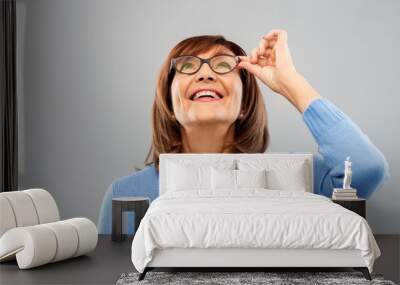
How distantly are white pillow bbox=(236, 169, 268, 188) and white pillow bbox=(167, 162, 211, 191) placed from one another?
31 centimetres

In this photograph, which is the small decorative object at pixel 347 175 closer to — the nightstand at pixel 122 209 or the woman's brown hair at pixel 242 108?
the woman's brown hair at pixel 242 108

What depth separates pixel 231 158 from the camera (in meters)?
6.65

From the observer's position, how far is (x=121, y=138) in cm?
686

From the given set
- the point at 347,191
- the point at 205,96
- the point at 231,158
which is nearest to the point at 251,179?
the point at 231,158

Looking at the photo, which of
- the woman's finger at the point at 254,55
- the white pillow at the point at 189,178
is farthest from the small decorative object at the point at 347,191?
the woman's finger at the point at 254,55

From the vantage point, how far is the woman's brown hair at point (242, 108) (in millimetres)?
6766

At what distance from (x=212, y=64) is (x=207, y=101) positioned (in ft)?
1.27

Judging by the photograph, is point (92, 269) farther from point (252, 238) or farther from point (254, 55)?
point (254, 55)

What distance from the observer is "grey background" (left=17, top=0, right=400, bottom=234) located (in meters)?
6.79

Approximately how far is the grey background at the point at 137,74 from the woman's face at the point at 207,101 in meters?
0.35

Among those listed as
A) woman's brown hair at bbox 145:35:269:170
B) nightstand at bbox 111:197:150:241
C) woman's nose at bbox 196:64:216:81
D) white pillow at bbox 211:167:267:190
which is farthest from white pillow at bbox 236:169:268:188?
woman's nose at bbox 196:64:216:81

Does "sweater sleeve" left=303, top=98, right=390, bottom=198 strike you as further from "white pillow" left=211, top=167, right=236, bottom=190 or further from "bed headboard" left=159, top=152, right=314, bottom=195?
"white pillow" left=211, top=167, right=236, bottom=190

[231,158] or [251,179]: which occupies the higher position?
[231,158]

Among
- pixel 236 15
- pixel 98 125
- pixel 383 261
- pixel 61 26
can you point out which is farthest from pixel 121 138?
pixel 383 261
